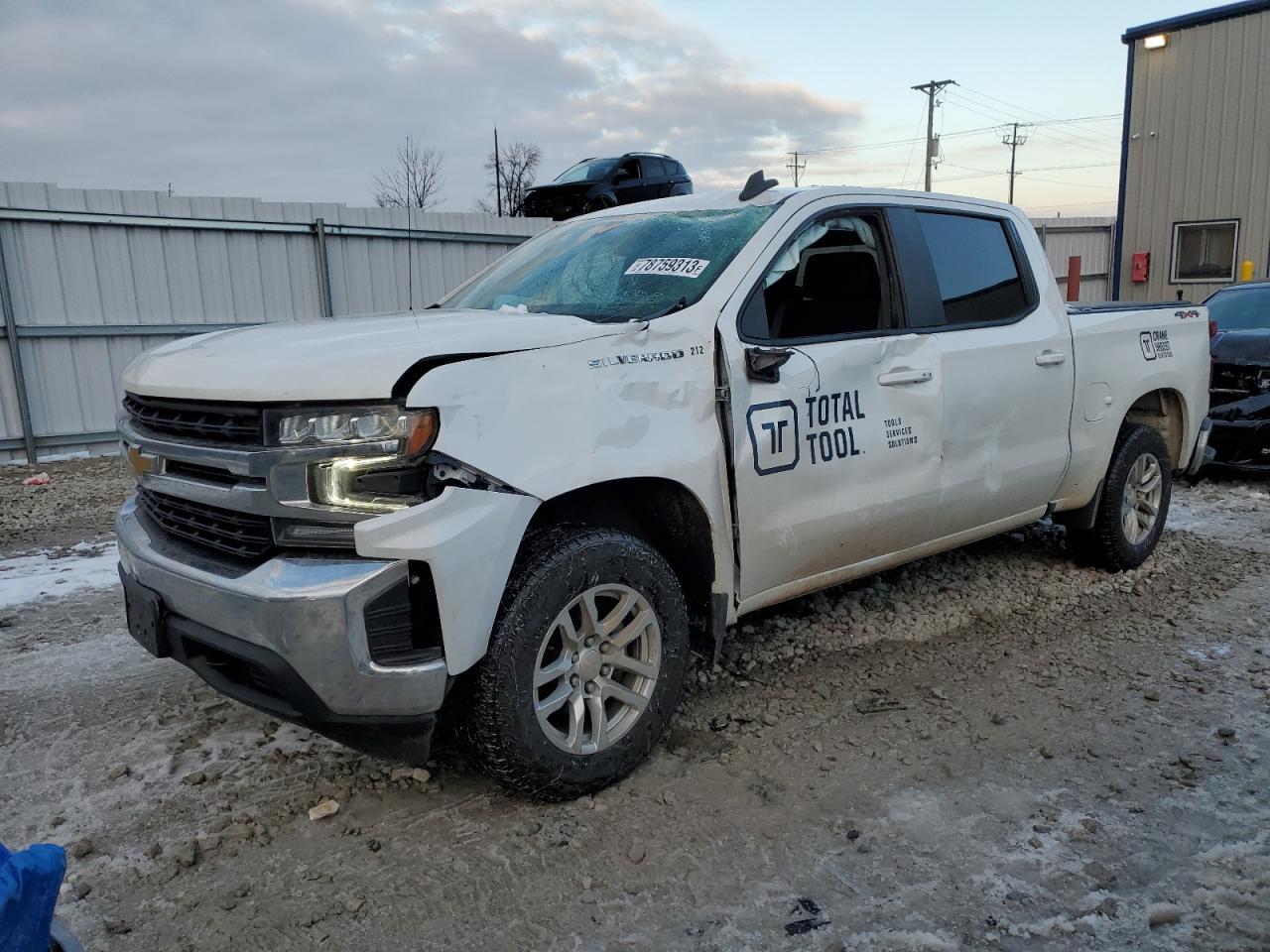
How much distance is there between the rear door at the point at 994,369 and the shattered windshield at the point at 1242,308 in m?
4.52

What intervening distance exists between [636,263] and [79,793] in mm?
2636

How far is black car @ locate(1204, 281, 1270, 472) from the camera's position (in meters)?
7.16

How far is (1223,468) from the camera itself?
7.46 m

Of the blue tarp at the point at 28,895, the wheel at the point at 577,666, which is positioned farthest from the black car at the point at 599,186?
the blue tarp at the point at 28,895

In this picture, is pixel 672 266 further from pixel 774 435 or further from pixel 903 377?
pixel 903 377

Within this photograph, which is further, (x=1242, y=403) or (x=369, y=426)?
(x=1242, y=403)

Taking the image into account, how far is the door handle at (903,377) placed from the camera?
3625 mm

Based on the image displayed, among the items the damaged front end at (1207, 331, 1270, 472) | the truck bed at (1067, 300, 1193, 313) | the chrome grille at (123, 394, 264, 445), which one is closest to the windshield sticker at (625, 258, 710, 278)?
the chrome grille at (123, 394, 264, 445)

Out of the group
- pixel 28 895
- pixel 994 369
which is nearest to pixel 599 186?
pixel 994 369

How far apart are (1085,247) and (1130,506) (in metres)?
17.7

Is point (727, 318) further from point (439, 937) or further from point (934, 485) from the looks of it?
point (439, 937)

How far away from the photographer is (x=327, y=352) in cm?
257

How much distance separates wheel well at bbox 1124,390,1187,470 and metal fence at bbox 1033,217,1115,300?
15.5 meters

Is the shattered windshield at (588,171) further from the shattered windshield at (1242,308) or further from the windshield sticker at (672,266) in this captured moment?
the windshield sticker at (672,266)
